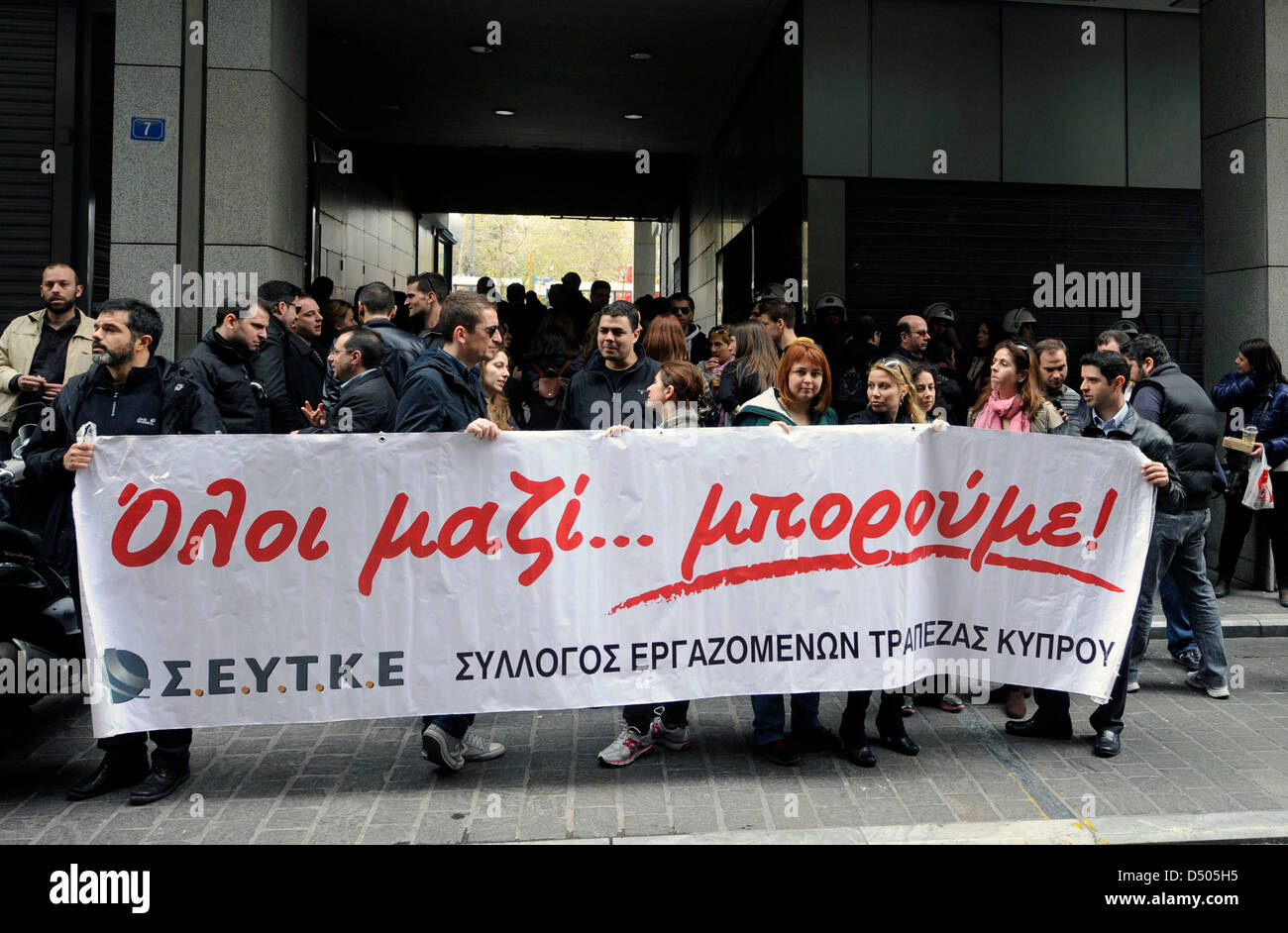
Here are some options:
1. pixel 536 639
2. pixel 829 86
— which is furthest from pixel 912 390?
pixel 829 86

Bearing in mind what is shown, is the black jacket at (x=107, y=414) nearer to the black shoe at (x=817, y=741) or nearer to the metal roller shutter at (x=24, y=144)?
the black shoe at (x=817, y=741)

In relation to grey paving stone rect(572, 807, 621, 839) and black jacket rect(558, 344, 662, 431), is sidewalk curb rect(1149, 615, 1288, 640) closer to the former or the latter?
black jacket rect(558, 344, 662, 431)

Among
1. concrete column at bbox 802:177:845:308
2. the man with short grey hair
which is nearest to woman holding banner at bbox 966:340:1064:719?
the man with short grey hair

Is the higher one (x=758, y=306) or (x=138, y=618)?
(x=758, y=306)

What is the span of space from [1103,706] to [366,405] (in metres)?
4.12

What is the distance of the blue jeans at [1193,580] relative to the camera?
20.4 feet

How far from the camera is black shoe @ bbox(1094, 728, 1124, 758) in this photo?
219 inches

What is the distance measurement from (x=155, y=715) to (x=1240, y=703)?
5.94m
